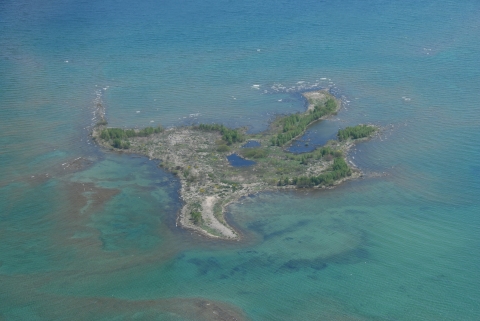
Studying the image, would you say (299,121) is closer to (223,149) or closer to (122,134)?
(223,149)

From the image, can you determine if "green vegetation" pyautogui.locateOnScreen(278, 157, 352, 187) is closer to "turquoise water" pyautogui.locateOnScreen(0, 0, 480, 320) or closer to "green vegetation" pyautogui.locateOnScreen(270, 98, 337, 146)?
"turquoise water" pyautogui.locateOnScreen(0, 0, 480, 320)

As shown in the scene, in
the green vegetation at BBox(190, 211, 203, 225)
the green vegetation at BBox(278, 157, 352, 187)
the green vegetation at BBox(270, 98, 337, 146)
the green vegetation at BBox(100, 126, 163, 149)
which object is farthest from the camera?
the green vegetation at BBox(270, 98, 337, 146)

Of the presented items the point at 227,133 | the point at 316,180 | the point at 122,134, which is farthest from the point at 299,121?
the point at 122,134

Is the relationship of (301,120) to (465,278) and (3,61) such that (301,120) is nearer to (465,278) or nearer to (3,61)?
(465,278)

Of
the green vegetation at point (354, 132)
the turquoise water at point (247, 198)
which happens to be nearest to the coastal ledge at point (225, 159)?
the green vegetation at point (354, 132)

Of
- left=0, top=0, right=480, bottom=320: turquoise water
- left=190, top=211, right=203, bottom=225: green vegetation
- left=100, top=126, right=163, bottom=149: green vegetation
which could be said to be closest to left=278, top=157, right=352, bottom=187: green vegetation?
left=0, top=0, right=480, bottom=320: turquoise water

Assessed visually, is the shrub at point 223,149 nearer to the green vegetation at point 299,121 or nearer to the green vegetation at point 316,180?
the green vegetation at point 299,121

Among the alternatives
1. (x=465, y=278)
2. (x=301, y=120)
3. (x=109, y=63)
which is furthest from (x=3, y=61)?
(x=465, y=278)
